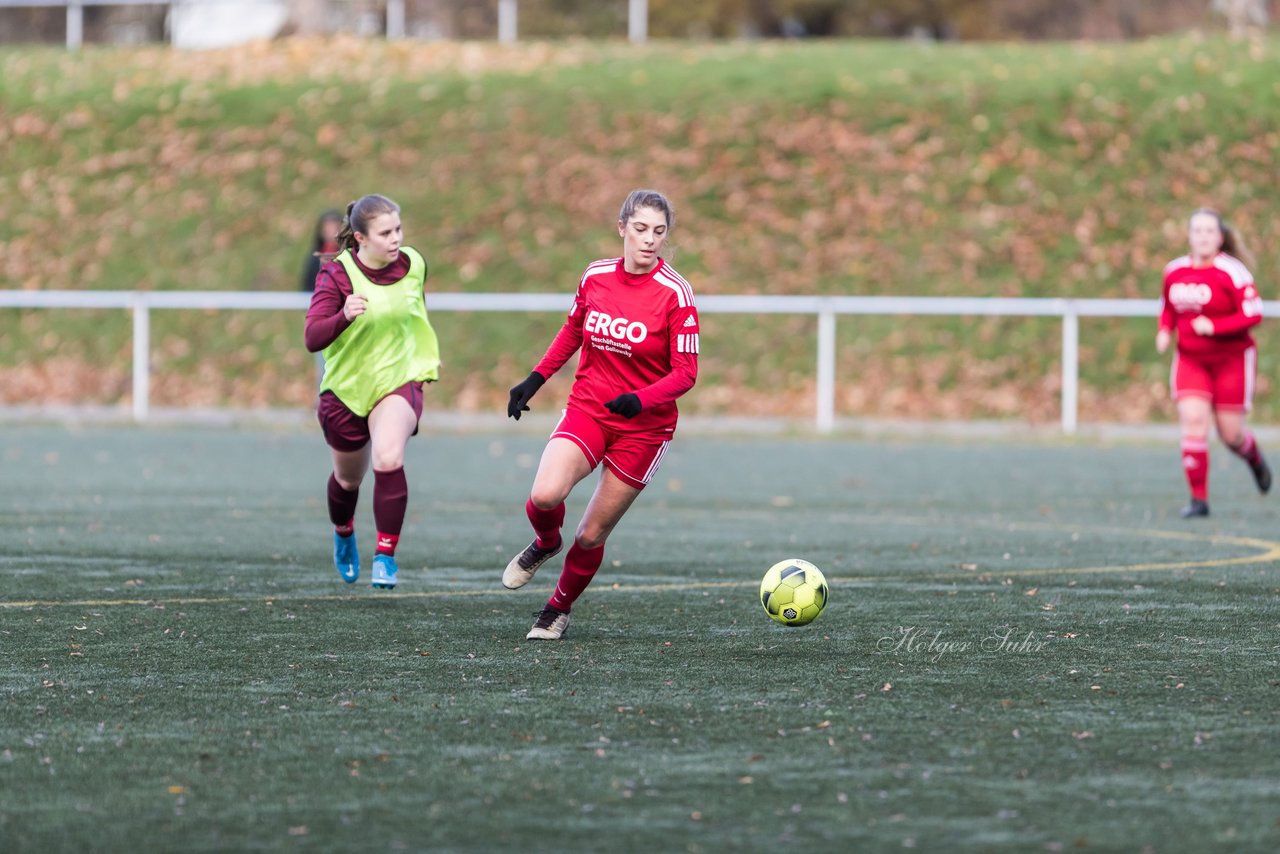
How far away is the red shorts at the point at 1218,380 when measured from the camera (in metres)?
13.3

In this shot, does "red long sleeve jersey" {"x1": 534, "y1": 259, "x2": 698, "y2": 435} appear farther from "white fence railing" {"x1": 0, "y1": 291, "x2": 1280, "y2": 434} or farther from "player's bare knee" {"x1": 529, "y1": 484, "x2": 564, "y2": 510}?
"white fence railing" {"x1": 0, "y1": 291, "x2": 1280, "y2": 434}

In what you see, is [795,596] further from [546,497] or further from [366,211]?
[366,211]

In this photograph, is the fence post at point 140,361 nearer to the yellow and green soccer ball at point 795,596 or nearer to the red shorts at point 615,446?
the red shorts at point 615,446

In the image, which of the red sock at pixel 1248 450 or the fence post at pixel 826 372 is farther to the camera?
the fence post at pixel 826 372

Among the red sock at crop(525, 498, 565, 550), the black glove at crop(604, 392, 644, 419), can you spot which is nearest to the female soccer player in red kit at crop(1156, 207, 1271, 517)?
the red sock at crop(525, 498, 565, 550)

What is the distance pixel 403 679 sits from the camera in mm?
6547

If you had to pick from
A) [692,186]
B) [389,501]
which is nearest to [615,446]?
→ [389,501]

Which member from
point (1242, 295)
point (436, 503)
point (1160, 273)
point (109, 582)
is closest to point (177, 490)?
point (436, 503)

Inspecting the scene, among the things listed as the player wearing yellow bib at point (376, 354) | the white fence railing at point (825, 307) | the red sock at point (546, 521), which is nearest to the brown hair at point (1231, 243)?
the player wearing yellow bib at point (376, 354)

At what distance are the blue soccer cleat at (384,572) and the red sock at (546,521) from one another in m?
1.02

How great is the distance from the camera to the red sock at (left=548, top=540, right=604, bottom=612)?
7.57 metres

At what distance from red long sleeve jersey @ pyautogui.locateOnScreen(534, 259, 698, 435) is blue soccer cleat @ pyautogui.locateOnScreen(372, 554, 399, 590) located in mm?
1351

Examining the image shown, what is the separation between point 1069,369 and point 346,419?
14154 mm

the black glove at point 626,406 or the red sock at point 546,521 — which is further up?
the black glove at point 626,406
